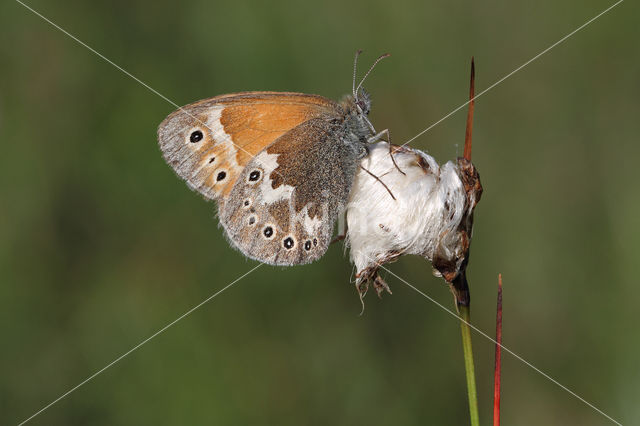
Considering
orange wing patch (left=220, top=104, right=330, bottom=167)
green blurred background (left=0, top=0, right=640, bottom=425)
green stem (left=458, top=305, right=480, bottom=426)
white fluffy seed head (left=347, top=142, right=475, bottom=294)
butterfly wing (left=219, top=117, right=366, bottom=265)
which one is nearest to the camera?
green stem (left=458, top=305, right=480, bottom=426)

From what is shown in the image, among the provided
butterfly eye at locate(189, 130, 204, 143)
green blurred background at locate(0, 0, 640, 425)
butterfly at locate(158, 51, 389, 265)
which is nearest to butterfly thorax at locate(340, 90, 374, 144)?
butterfly at locate(158, 51, 389, 265)

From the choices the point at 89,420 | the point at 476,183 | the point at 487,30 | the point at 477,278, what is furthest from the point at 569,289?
the point at 89,420

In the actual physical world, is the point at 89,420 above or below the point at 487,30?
below

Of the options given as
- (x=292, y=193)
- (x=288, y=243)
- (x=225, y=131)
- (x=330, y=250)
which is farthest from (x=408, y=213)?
(x=330, y=250)

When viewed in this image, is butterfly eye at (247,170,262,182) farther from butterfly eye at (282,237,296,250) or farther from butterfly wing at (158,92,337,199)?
butterfly eye at (282,237,296,250)

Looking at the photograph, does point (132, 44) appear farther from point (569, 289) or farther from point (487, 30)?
point (569, 289)

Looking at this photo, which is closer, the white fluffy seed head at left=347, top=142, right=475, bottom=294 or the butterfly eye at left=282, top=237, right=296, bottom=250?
the white fluffy seed head at left=347, top=142, right=475, bottom=294

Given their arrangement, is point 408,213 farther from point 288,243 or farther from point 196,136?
point 196,136
